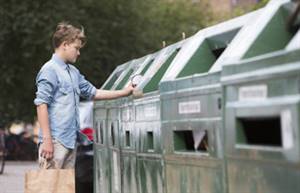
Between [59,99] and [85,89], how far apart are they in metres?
0.56

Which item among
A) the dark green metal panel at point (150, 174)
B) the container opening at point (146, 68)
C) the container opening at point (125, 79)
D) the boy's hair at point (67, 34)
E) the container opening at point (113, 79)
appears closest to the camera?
the dark green metal panel at point (150, 174)

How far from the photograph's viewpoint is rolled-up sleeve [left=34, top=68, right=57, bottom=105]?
6836mm

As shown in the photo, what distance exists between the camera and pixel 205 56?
20.3 feet

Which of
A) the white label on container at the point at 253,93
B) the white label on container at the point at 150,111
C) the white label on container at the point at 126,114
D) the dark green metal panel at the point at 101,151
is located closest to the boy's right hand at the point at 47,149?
the white label on container at the point at 150,111

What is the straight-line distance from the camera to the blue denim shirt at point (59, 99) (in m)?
6.88

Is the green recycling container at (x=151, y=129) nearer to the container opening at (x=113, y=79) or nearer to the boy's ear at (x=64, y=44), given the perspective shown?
the boy's ear at (x=64, y=44)

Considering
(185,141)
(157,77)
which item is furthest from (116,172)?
(185,141)

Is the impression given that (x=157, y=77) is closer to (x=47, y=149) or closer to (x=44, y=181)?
(x=47, y=149)

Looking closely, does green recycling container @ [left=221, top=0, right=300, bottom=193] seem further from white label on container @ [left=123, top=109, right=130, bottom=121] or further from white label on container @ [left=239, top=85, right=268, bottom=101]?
white label on container @ [left=123, top=109, right=130, bottom=121]

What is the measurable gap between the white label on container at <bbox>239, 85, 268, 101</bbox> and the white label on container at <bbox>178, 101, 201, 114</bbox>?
2.66 feet

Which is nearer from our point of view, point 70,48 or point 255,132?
point 255,132

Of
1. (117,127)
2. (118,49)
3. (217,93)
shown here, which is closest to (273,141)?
(217,93)

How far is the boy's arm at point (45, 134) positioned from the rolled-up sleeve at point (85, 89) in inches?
25.6

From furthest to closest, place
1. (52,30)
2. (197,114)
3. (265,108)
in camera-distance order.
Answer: (52,30) < (197,114) < (265,108)
